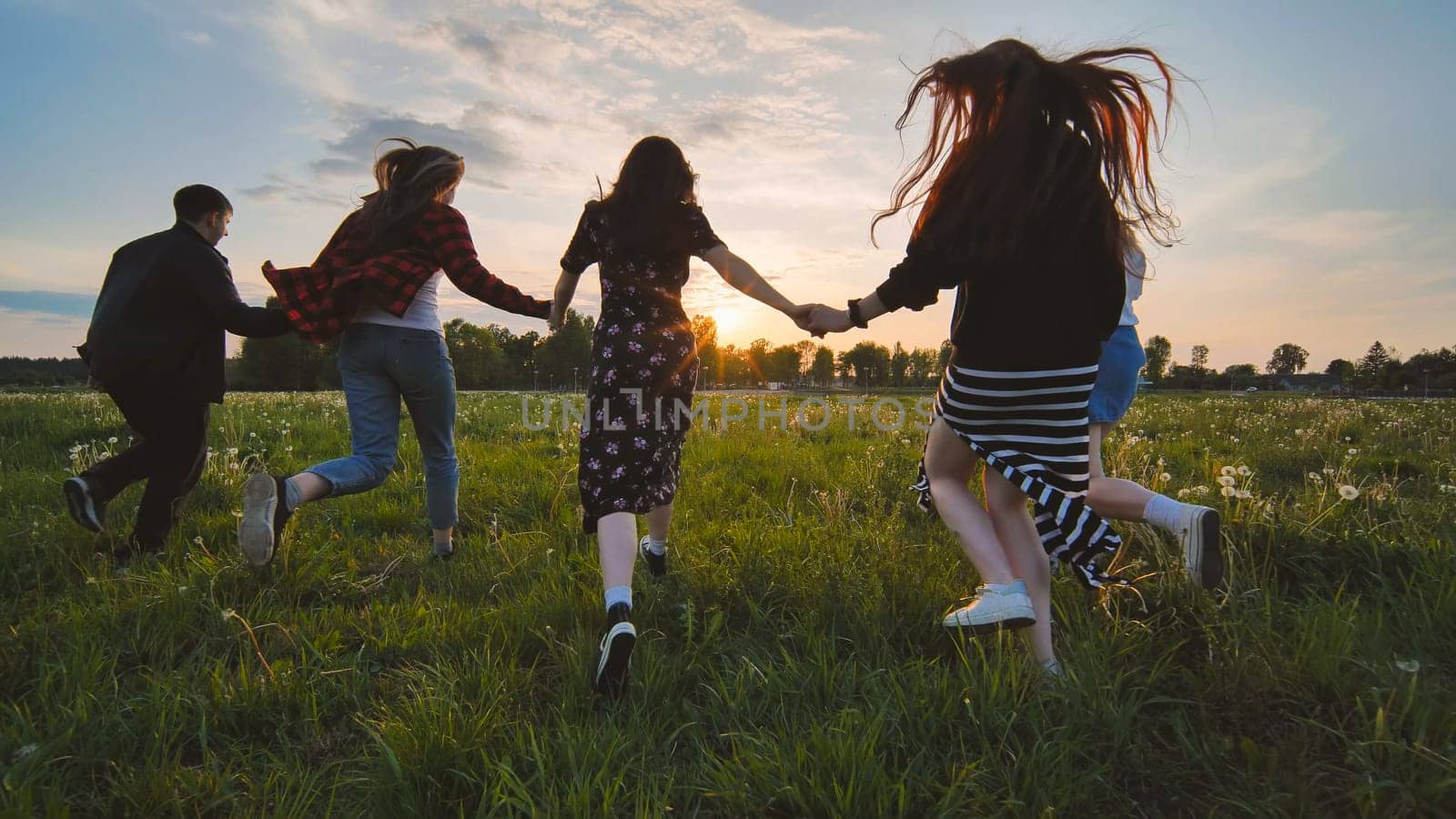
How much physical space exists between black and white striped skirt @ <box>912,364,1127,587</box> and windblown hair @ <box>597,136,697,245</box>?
5.32 feet

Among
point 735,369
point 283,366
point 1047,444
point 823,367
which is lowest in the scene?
point 1047,444

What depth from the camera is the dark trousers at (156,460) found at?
Result: 3.61m

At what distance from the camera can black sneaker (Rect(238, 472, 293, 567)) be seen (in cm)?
298

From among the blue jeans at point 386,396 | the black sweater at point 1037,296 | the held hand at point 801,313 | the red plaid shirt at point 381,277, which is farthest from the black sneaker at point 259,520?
the black sweater at point 1037,296

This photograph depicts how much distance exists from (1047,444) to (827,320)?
1199 mm

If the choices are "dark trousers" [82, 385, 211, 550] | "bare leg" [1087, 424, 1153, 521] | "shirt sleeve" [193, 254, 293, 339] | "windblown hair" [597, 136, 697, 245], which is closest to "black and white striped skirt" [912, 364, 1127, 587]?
"bare leg" [1087, 424, 1153, 521]

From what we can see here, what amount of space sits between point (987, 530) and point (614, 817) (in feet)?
5.19

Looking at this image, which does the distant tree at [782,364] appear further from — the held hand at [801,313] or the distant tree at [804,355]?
the held hand at [801,313]

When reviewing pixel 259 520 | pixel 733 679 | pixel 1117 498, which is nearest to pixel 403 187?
pixel 259 520

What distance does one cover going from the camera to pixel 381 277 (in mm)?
3340

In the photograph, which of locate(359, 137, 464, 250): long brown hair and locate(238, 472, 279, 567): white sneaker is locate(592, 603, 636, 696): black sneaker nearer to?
locate(238, 472, 279, 567): white sneaker

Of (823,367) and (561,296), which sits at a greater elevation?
(823,367)

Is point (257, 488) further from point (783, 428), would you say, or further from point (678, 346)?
point (783, 428)

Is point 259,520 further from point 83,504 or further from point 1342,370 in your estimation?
point 1342,370
